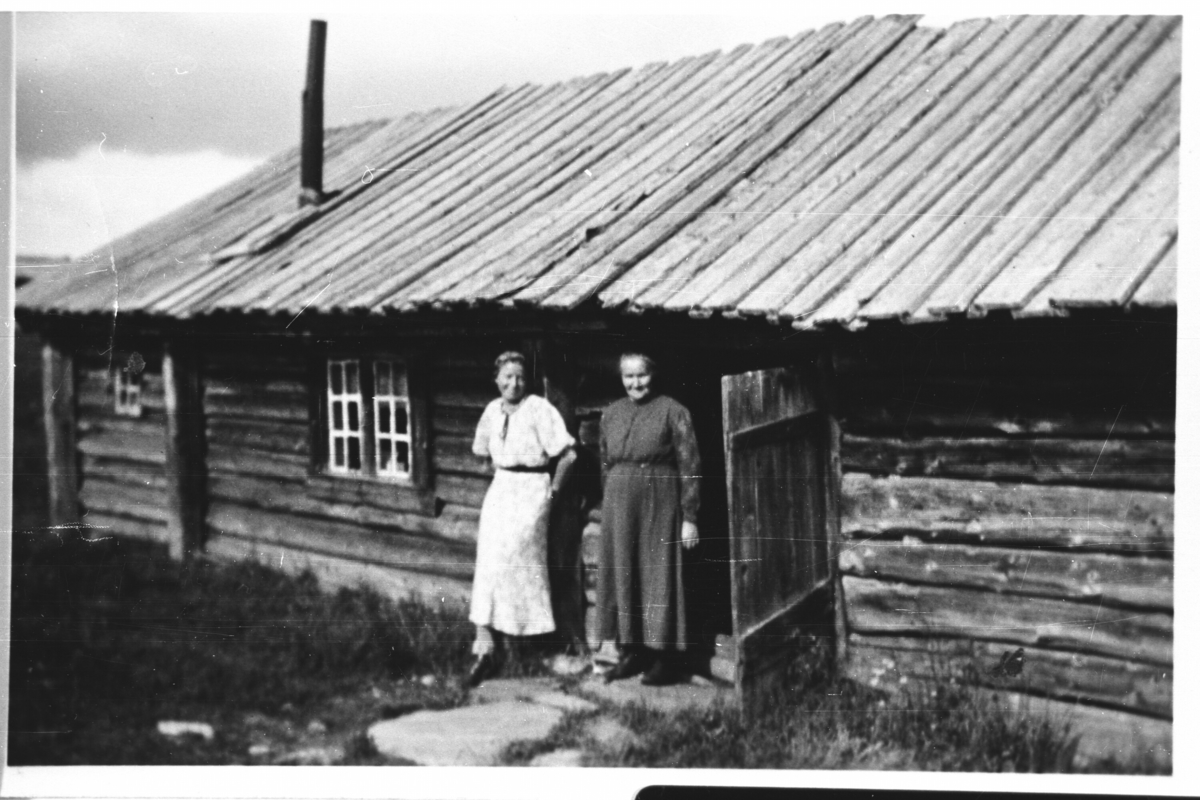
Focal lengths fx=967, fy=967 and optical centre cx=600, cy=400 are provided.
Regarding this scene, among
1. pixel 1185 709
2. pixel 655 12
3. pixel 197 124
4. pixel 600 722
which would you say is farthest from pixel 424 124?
pixel 1185 709

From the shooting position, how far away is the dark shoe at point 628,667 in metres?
5.50

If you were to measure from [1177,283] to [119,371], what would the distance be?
27.2 ft

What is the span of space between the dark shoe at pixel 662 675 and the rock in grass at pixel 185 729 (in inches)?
93.9

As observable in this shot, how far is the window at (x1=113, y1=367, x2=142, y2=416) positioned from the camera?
329 inches

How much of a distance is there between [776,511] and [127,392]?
6.17 meters

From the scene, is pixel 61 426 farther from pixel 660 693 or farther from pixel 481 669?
pixel 660 693

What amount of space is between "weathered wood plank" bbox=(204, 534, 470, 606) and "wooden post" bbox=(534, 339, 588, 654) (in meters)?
0.67

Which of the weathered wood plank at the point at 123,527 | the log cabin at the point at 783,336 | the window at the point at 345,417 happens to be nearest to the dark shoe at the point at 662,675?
Result: the log cabin at the point at 783,336

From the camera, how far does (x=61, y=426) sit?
8711 millimetres

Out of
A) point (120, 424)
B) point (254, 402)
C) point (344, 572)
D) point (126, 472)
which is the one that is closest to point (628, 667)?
point (344, 572)

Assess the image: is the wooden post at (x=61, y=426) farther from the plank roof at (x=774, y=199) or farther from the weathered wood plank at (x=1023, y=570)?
the weathered wood plank at (x=1023, y=570)

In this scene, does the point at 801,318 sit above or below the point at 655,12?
below

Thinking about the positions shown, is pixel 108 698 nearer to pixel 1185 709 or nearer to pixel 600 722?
pixel 600 722

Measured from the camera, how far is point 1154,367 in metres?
4.55
